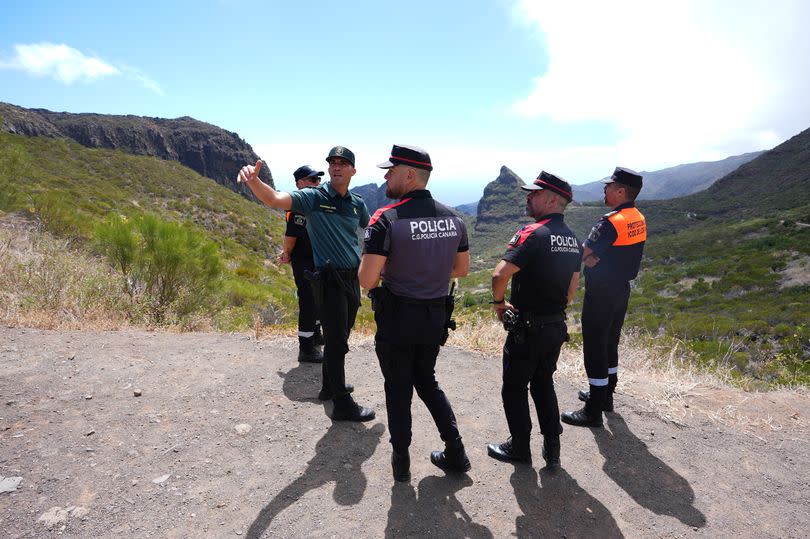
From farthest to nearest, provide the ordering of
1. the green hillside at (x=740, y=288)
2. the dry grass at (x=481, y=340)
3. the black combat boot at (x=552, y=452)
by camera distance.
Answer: the green hillside at (x=740, y=288)
the dry grass at (x=481, y=340)
the black combat boot at (x=552, y=452)

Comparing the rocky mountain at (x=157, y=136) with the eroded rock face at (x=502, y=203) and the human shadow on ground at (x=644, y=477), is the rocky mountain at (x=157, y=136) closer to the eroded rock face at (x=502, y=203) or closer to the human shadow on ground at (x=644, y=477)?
the human shadow on ground at (x=644, y=477)

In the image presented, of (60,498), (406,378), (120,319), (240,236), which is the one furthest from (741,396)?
(240,236)

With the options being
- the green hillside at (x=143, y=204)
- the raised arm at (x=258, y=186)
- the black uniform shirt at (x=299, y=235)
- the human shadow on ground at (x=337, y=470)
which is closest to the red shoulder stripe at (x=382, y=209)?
the raised arm at (x=258, y=186)

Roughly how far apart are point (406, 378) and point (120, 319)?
4.85 m

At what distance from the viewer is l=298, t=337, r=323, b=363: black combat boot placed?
5176 mm

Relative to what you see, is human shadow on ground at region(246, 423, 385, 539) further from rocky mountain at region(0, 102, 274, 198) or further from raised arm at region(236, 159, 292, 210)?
rocky mountain at region(0, 102, 274, 198)

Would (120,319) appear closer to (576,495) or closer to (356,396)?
(356,396)

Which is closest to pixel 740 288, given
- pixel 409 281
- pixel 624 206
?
pixel 624 206

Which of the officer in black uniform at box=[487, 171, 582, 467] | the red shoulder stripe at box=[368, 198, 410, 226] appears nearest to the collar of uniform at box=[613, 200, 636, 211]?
the officer in black uniform at box=[487, 171, 582, 467]

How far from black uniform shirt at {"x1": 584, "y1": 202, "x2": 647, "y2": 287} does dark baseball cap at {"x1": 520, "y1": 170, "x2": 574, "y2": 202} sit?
964mm

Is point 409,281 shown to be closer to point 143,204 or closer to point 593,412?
point 593,412

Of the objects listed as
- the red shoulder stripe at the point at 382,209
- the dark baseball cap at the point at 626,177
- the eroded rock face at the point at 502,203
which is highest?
the eroded rock face at the point at 502,203

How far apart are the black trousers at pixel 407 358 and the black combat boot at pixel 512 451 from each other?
22.2 inches

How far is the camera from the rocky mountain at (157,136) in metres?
74.9
